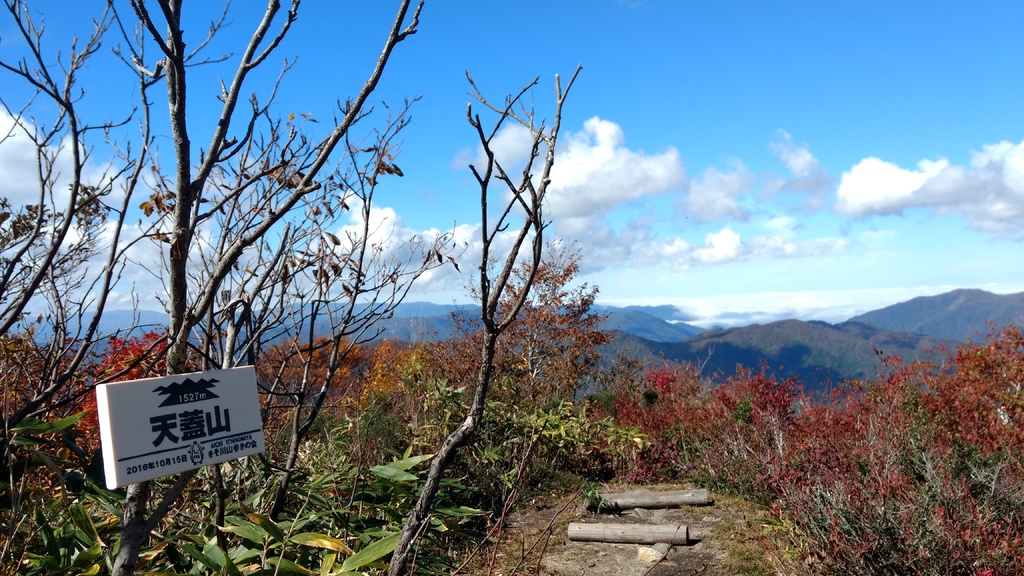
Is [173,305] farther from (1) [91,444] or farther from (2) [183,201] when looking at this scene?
(1) [91,444]

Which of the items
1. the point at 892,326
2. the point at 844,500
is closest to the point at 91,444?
the point at 844,500

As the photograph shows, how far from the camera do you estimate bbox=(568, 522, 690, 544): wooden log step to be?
4738 mm

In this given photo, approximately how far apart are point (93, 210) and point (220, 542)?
6.70ft

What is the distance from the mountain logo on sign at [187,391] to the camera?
1.46 meters

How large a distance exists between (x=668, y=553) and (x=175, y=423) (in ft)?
9.68

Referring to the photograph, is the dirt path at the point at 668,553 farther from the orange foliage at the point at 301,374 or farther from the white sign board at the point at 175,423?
the white sign board at the point at 175,423

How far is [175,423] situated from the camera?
1.48 meters

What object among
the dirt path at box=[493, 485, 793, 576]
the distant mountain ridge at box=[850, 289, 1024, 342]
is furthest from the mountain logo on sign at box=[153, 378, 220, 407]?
the distant mountain ridge at box=[850, 289, 1024, 342]

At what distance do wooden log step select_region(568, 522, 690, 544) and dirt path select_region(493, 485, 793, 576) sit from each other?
0.15ft

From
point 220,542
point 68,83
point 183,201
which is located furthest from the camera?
point 68,83

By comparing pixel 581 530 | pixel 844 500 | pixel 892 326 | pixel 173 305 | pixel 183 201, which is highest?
pixel 183 201

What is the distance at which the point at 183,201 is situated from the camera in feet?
4.77

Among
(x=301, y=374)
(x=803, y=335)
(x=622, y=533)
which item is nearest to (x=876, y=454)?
(x=622, y=533)

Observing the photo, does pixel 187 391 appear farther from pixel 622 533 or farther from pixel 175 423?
pixel 622 533
